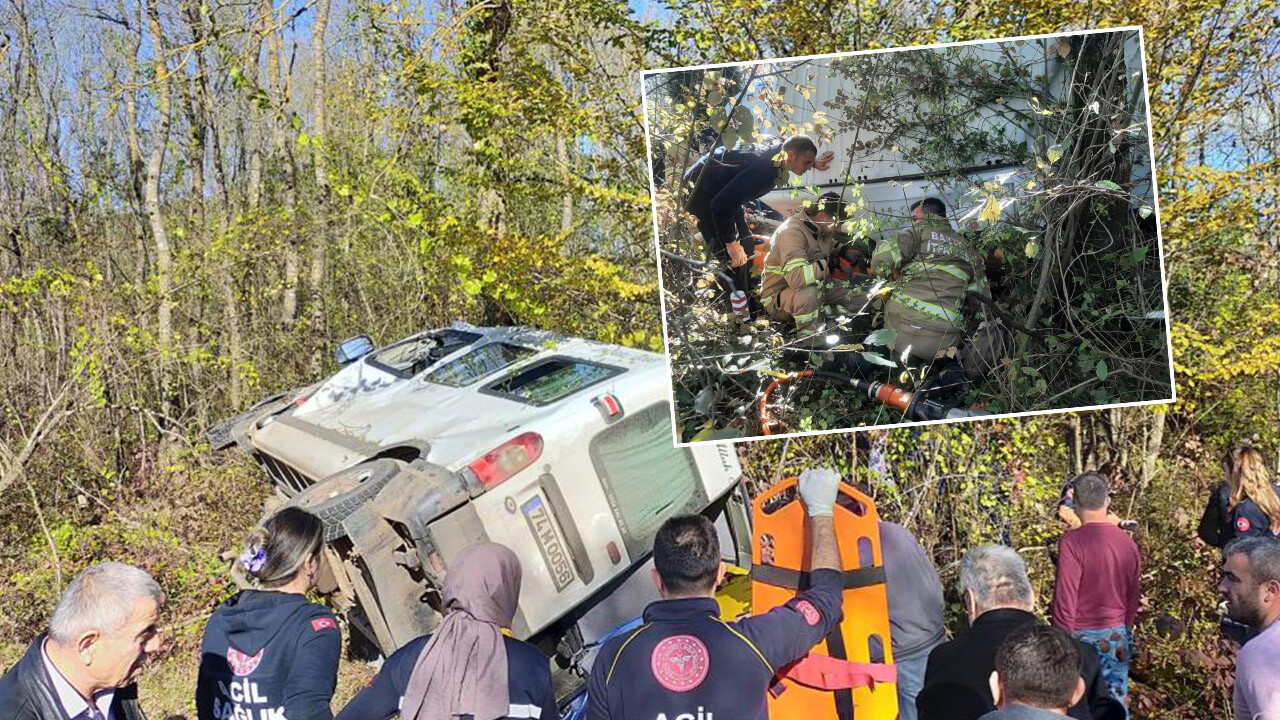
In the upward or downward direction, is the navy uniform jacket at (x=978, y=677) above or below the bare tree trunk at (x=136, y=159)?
below

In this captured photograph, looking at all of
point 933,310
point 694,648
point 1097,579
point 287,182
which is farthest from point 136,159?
point 1097,579

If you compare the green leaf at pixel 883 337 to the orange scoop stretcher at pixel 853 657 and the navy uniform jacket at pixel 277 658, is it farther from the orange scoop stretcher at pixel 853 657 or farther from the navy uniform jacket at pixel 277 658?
the navy uniform jacket at pixel 277 658

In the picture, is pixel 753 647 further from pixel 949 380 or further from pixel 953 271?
pixel 953 271

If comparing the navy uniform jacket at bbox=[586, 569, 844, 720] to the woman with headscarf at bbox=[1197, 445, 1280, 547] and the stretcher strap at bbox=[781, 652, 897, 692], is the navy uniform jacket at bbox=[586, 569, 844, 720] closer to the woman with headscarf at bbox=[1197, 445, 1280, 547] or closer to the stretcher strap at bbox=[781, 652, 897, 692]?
the stretcher strap at bbox=[781, 652, 897, 692]

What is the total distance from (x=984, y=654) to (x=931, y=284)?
180cm

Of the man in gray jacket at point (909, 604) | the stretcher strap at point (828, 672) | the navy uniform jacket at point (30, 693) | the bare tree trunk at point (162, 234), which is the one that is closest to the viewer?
the navy uniform jacket at point (30, 693)

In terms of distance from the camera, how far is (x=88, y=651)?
2.03m

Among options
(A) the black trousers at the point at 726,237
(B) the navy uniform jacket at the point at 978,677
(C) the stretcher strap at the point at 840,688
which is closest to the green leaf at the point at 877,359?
(A) the black trousers at the point at 726,237

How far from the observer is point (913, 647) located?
3.28 m

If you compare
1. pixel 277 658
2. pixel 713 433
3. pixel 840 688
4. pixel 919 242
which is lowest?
pixel 840 688

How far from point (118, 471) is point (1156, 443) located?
9439 mm

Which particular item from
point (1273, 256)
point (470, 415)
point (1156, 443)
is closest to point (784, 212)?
point (470, 415)

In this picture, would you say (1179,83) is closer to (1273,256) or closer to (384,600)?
(1273,256)

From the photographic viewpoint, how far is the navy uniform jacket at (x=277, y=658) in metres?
2.48
